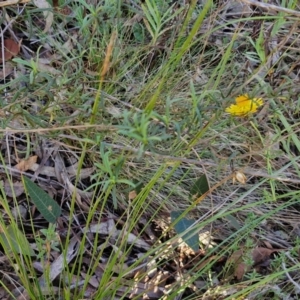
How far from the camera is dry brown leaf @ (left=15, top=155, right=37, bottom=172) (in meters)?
1.28

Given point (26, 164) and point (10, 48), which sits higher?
point (10, 48)

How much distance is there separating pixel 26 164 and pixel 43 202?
14 cm

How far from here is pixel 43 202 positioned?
121cm

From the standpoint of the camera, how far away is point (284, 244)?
4.58 feet

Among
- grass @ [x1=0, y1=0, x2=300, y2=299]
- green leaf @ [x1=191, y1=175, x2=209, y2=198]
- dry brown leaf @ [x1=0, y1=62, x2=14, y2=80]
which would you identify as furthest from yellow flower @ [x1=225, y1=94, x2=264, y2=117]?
dry brown leaf @ [x1=0, y1=62, x2=14, y2=80]

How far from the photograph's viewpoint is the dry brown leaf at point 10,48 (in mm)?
1416

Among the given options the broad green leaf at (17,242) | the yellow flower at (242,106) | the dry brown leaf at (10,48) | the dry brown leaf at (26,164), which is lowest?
the broad green leaf at (17,242)

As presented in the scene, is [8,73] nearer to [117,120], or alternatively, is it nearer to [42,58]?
[42,58]

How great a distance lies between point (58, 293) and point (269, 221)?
0.61 meters

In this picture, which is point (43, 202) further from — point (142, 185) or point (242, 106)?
point (242, 106)

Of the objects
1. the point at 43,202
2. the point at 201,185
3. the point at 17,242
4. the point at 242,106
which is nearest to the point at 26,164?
the point at 43,202

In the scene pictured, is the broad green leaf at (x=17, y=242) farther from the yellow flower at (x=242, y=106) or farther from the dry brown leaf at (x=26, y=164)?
the yellow flower at (x=242, y=106)

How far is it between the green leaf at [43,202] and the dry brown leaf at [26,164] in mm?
91

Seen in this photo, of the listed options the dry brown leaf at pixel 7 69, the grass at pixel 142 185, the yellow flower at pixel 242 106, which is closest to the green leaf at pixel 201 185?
the grass at pixel 142 185
